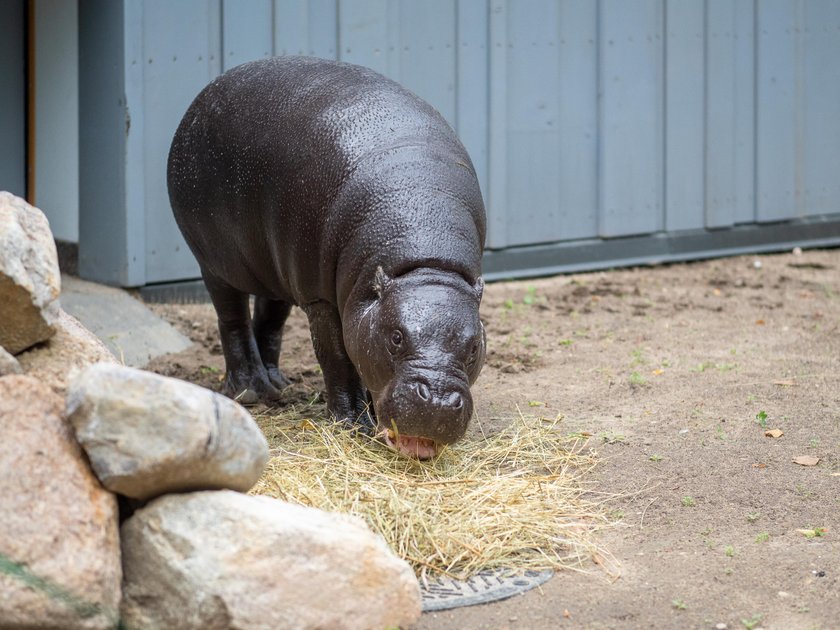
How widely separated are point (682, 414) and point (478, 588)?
226 cm

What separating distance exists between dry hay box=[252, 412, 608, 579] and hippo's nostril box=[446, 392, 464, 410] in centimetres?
33

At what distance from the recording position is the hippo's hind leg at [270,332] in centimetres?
650

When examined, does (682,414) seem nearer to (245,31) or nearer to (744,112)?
(245,31)

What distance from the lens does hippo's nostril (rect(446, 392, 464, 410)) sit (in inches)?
177

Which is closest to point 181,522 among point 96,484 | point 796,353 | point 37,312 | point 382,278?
point 96,484

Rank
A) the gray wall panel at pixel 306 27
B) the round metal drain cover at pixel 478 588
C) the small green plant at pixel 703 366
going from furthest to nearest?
1. the gray wall panel at pixel 306 27
2. the small green plant at pixel 703 366
3. the round metal drain cover at pixel 478 588

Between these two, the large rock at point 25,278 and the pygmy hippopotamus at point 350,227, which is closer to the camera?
the large rock at point 25,278

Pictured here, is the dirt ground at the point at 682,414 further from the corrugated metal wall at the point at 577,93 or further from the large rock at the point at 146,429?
the large rock at the point at 146,429

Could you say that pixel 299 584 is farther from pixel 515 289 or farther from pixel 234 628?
pixel 515 289

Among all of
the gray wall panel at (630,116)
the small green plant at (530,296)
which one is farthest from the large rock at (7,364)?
the gray wall panel at (630,116)

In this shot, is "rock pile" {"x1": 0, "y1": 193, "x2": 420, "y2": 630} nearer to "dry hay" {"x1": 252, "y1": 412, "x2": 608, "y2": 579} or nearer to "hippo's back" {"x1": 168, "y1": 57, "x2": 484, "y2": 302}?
"dry hay" {"x1": 252, "y1": 412, "x2": 608, "y2": 579}

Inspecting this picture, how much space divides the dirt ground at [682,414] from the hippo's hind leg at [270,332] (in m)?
0.20

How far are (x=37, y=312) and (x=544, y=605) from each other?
178 centimetres

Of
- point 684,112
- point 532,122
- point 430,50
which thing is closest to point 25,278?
point 430,50
